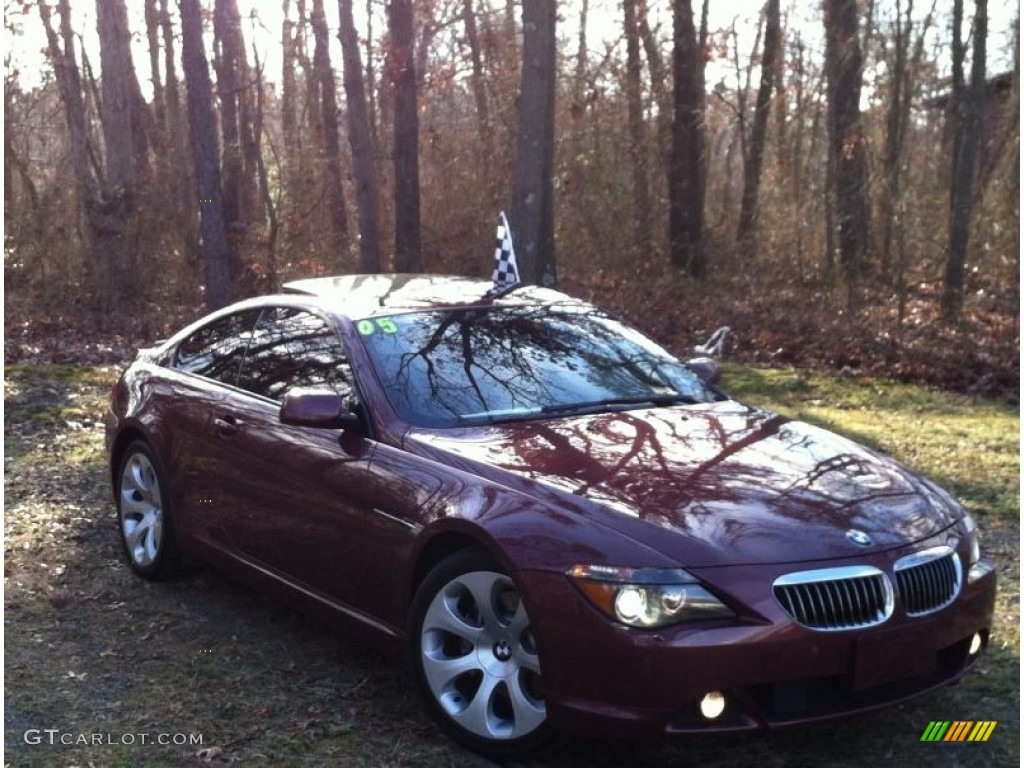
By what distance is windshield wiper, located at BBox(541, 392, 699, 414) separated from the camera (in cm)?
485

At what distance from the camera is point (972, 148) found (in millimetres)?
16234

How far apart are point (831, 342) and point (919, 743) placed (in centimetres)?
1169

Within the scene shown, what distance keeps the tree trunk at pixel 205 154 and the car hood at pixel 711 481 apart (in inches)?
512

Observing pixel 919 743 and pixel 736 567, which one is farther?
pixel 919 743

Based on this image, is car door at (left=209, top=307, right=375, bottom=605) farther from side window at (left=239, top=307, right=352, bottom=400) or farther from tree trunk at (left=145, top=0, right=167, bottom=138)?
tree trunk at (left=145, top=0, right=167, bottom=138)

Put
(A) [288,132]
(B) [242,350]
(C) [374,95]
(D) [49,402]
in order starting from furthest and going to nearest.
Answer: (A) [288,132], (C) [374,95], (D) [49,402], (B) [242,350]

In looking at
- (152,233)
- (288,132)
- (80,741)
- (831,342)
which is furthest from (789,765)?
(288,132)

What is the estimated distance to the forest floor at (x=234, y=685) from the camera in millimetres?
4059

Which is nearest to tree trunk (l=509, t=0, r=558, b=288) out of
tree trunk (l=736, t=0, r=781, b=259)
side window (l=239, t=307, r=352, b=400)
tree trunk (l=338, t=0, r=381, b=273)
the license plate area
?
Answer: tree trunk (l=338, t=0, r=381, b=273)

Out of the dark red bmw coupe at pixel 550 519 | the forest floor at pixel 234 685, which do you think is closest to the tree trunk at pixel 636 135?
the forest floor at pixel 234 685

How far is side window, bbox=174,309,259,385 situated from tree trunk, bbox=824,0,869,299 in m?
14.1

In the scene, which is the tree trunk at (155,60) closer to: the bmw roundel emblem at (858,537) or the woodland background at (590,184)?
the woodland background at (590,184)

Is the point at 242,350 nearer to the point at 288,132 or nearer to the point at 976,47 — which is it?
the point at 976,47

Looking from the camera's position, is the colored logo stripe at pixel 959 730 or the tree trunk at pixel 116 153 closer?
the colored logo stripe at pixel 959 730
